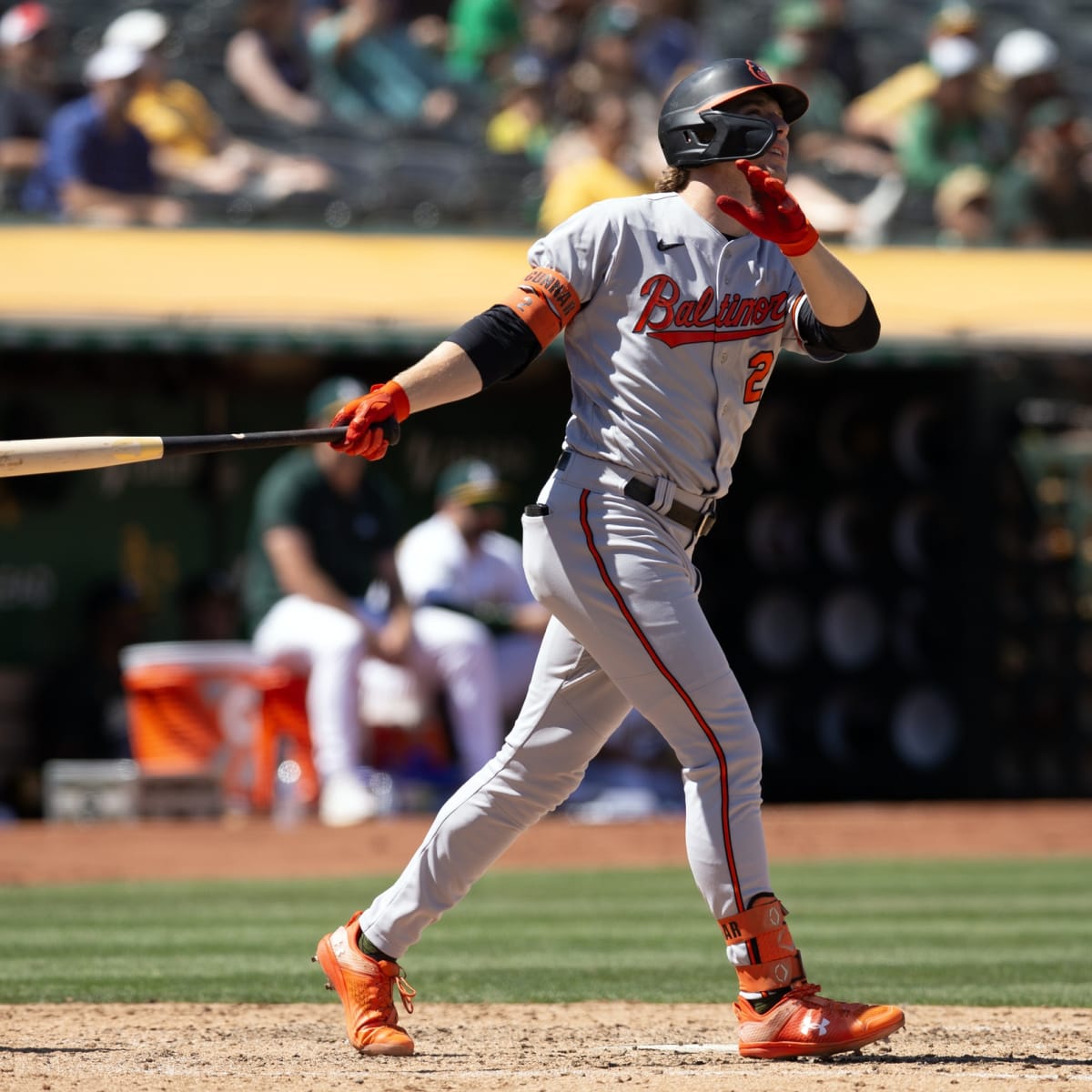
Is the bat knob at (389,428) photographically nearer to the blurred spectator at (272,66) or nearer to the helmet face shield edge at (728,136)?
the helmet face shield edge at (728,136)

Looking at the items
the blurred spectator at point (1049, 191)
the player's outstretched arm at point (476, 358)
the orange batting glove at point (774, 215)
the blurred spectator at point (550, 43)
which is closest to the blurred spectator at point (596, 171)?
the blurred spectator at point (550, 43)

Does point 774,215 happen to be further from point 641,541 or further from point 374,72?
point 374,72

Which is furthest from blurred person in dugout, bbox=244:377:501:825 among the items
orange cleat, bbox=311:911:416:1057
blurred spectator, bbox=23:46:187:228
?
orange cleat, bbox=311:911:416:1057

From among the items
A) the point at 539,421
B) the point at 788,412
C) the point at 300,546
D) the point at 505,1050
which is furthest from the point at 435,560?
the point at 505,1050

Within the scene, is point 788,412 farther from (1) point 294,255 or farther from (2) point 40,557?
(2) point 40,557

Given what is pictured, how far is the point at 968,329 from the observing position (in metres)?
10.7

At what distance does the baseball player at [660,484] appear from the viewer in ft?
12.6

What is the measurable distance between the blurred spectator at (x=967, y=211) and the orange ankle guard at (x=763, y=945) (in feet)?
27.8

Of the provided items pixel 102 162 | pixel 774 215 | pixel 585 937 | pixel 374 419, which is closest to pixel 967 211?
pixel 102 162

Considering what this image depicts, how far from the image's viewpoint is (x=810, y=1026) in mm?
3793

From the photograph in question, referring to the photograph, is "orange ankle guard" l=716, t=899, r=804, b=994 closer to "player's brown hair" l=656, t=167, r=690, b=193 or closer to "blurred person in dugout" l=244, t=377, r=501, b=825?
"player's brown hair" l=656, t=167, r=690, b=193

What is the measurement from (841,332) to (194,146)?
8152mm

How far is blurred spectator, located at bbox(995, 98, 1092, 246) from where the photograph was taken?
1194 cm

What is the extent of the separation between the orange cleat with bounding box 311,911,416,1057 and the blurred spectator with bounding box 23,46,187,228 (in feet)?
23.2
